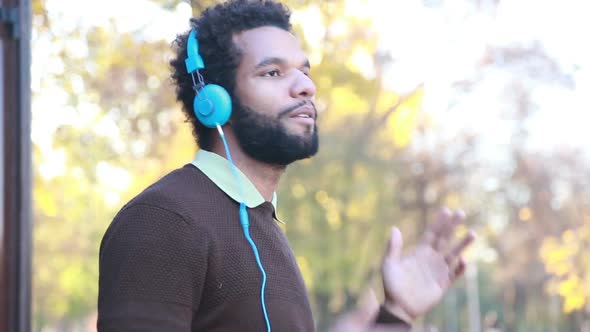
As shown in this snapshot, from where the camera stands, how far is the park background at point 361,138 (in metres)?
6.64

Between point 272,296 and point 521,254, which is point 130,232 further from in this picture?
point 521,254

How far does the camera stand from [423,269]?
6.11 feet

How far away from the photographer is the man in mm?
1827

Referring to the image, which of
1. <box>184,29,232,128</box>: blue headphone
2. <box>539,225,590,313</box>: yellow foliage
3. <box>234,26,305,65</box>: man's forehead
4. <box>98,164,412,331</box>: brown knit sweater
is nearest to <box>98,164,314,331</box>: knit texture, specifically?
<box>98,164,412,331</box>: brown knit sweater

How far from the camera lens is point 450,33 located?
408 inches

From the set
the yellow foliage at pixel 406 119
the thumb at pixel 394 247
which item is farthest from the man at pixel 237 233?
the yellow foliage at pixel 406 119

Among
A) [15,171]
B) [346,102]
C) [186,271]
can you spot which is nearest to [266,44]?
[186,271]

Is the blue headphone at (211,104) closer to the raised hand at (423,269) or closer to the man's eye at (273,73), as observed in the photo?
the man's eye at (273,73)

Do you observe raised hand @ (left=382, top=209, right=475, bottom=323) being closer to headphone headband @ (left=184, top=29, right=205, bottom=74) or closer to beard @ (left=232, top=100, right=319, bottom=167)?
beard @ (left=232, top=100, right=319, bottom=167)

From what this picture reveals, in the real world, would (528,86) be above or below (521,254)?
above

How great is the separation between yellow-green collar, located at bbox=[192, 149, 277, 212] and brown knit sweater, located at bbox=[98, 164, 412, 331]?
49 millimetres

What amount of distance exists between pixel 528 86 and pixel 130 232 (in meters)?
11.6

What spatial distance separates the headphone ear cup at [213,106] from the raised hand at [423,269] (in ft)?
2.16

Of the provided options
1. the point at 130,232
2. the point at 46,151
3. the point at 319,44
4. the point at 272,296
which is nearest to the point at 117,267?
the point at 130,232
